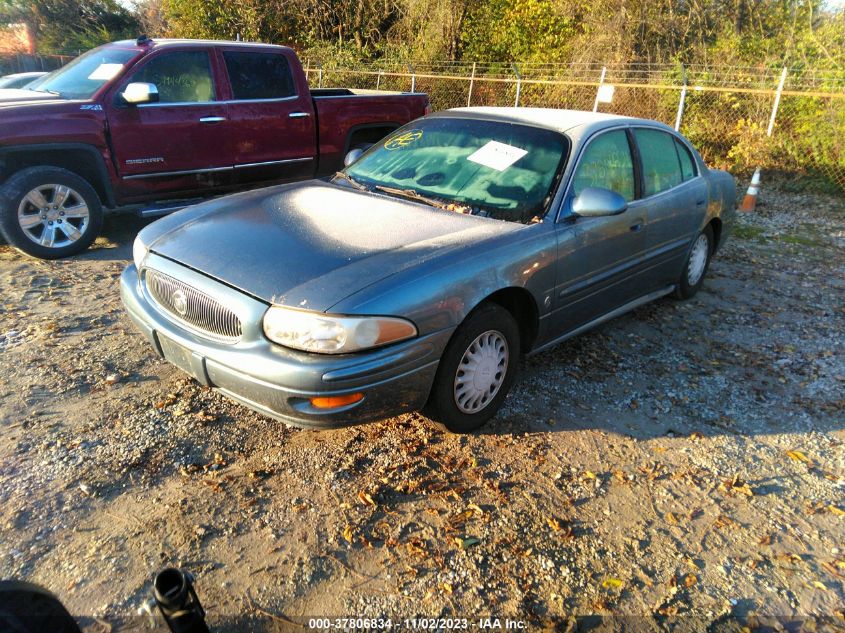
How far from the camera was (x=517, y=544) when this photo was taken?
270 cm

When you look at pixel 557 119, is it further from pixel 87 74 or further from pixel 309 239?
pixel 87 74

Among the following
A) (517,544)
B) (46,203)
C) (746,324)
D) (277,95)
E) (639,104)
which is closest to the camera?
(517,544)

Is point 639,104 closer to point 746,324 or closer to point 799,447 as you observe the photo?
point 746,324

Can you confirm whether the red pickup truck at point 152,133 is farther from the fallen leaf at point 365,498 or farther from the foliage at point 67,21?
the foliage at point 67,21

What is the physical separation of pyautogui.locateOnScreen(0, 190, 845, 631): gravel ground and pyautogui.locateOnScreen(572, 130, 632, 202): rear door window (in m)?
1.23

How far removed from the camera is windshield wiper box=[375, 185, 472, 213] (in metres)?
3.71

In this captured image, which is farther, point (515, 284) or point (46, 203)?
point (46, 203)

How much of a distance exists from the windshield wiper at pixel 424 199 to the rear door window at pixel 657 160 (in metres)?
1.55

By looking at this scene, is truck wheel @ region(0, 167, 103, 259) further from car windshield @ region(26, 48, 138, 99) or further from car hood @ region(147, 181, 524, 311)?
car hood @ region(147, 181, 524, 311)

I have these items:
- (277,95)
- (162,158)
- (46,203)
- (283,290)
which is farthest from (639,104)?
(283,290)

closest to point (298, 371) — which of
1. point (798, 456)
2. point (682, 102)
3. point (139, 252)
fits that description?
point (139, 252)

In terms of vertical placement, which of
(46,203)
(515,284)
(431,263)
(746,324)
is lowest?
(746,324)

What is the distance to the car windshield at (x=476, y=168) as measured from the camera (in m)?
3.72

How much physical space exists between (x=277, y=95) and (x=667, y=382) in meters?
5.21
